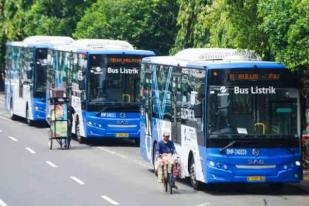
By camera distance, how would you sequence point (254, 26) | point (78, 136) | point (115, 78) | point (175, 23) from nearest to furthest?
point (254, 26), point (115, 78), point (78, 136), point (175, 23)

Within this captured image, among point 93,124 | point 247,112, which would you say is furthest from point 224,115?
point 93,124

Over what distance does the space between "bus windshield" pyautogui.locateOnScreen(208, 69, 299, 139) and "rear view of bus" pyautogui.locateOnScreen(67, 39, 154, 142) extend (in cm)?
1168

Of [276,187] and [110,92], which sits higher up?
[110,92]

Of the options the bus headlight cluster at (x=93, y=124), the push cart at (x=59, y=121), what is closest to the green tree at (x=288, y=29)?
the bus headlight cluster at (x=93, y=124)

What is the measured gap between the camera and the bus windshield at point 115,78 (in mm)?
34906

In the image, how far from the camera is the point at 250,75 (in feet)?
77.0

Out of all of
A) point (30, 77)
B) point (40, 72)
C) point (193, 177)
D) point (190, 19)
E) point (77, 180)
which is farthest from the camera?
point (30, 77)

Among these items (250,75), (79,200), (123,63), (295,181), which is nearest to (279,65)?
(250,75)

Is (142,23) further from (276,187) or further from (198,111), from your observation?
(198,111)

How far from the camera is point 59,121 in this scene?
35156mm

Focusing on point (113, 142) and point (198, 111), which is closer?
point (198, 111)

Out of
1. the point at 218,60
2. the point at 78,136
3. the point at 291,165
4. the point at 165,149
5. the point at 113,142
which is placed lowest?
the point at 113,142

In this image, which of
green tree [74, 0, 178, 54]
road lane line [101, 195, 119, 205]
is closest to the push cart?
green tree [74, 0, 178, 54]

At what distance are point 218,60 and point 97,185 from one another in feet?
13.8
